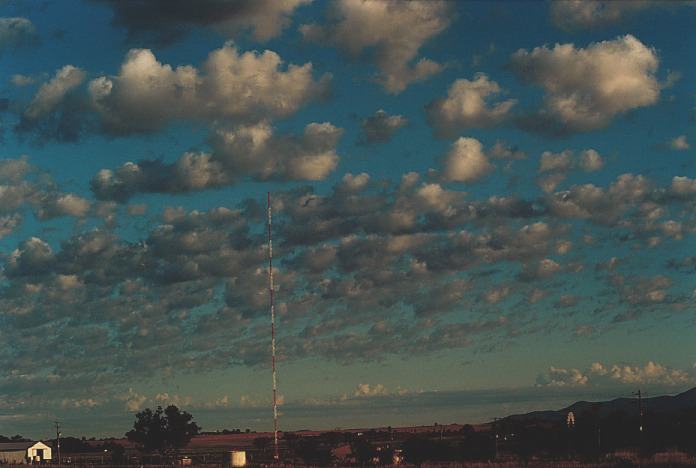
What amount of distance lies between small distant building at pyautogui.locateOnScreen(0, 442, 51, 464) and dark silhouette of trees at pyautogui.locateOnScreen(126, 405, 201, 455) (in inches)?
707

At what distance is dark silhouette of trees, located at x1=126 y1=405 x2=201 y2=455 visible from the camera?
547 feet

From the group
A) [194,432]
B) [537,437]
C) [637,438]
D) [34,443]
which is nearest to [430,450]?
[537,437]

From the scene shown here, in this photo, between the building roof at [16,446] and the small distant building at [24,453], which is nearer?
the small distant building at [24,453]

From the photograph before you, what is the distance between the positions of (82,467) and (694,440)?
246 feet

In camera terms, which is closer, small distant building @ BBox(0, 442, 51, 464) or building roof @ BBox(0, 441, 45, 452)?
small distant building @ BBox(0, 442, 51, 464)

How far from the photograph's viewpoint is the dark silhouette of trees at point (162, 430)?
16675 cm

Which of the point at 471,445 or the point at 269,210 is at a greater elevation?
the point at 269,210

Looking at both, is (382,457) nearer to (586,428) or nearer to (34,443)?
(586,428)

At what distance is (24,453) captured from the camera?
176250 millimetres

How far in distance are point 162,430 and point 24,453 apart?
2713 cm

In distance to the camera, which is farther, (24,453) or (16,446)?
(16,446)

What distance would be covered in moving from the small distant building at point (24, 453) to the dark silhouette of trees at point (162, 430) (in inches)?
707

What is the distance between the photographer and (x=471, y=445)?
135 metres

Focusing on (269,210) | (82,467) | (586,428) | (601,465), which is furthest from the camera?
(586,428)
